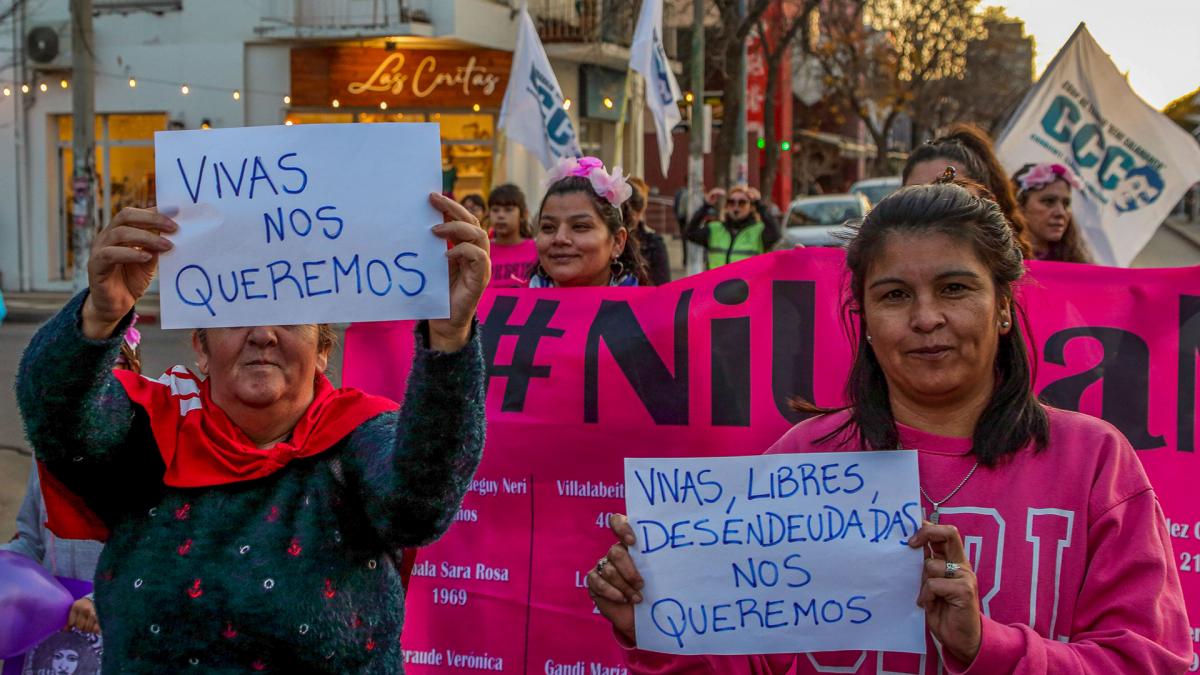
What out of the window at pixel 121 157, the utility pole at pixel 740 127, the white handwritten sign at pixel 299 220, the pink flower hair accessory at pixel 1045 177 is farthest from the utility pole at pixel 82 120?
the white handwritten sign at pixel 299 220

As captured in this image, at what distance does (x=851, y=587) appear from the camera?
88.7 inches

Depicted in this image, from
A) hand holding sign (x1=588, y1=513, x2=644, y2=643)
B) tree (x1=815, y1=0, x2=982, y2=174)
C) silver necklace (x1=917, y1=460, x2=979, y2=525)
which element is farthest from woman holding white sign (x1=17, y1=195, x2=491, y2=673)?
tree (x1=815, y1=0, x2=982, y2=174)

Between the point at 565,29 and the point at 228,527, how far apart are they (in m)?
21.6

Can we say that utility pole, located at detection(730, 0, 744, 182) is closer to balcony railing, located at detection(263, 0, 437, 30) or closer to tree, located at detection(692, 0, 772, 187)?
tree, located at detection(692, 0, 772, 187)

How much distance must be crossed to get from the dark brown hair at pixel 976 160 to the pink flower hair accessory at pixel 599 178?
1093 millimetres

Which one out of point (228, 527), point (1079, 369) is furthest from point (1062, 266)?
point (228, 527)

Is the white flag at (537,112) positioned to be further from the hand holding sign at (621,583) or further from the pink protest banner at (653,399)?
the hand holding sign at (621,583)

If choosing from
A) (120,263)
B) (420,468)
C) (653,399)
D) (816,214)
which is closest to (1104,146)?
(653,399)

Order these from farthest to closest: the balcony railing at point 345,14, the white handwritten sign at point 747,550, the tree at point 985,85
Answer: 1. the tree at point 985,85
2. the balcony railing at point 345,14
3. the white handwritten sign at point 747,550

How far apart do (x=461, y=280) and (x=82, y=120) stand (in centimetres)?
1616

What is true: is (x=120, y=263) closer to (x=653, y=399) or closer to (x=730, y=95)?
(x=653, y=399)

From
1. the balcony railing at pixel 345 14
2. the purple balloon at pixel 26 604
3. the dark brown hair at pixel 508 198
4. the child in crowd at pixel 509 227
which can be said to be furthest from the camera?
the balcony railing at pixel 345 14

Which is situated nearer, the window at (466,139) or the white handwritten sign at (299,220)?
the white handwritten sign at (299,220)

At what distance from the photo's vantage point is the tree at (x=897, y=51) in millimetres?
40375
